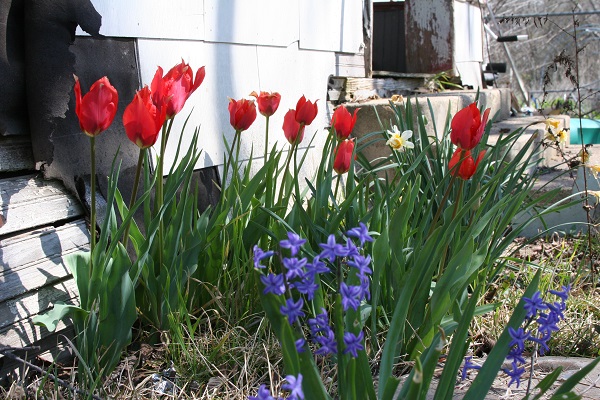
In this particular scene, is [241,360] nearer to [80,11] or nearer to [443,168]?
[80,11]

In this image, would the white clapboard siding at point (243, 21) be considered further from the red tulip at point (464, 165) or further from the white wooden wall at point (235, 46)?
the red tulip at point (464, 165)

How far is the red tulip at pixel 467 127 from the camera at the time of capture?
65.7 inches

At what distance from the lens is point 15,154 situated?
76.0 inches

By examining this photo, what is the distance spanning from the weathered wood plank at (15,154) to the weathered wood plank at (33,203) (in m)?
0.03

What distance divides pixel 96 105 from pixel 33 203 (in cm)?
57

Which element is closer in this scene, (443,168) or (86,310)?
(86,310)

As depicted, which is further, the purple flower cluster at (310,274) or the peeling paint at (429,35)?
the peeling paint at (429,35)

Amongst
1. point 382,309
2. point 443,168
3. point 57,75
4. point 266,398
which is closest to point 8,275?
point 57,75

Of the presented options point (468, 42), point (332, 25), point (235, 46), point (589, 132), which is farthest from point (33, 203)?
point (589, 132)

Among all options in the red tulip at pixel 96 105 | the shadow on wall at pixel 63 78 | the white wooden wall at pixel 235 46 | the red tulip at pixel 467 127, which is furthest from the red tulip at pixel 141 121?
the white wooden wall at pixel 235 46

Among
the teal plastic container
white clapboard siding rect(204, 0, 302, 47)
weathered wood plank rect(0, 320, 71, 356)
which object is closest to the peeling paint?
the teal plastic container

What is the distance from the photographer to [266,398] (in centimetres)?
90

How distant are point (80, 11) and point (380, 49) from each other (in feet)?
14.8

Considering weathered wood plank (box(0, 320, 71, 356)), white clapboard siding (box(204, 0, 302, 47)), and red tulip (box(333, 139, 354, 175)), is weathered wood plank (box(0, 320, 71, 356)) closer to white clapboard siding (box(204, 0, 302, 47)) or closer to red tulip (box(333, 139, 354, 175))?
red tulip (box(333, 139, 354, 175))
